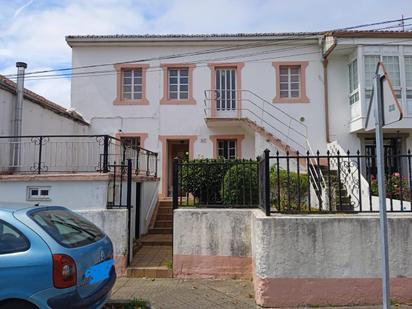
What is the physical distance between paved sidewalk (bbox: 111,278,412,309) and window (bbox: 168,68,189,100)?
9.63 metres

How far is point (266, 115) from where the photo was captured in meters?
15.1

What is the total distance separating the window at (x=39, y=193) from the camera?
782cm

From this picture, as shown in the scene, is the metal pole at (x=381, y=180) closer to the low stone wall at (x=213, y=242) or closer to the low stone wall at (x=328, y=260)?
the low stone wall at (x=328, y=260)

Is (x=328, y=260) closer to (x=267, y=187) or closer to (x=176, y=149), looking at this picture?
(x=267, y=187)

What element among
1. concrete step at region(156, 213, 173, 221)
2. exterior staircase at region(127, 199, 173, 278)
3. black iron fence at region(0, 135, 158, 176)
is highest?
black iron fence at region(0, 135, 158, 176)

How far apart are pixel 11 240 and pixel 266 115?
12201 millimetres

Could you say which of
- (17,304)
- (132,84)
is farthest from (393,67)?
(17,304)

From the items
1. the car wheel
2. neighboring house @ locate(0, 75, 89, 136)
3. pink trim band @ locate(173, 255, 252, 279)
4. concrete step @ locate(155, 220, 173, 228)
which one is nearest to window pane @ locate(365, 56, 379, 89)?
concrete step @ locate(155, 220, 173, 228)

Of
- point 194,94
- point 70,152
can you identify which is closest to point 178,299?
point 70,152

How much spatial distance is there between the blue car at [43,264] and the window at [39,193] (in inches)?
140

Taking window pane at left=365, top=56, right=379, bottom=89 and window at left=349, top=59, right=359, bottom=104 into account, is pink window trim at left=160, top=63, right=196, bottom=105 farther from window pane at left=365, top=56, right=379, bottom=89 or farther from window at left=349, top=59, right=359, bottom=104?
window pane at left=365, top=56, right=379, bottom=89

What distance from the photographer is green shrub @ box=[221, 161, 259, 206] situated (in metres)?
7.69

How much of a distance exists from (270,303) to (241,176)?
289 centimetres

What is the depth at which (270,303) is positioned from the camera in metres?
5.70
